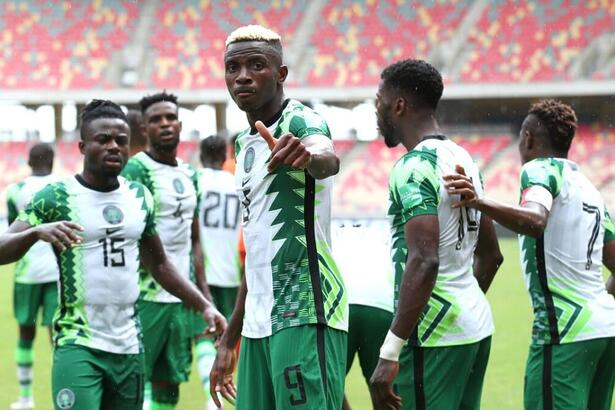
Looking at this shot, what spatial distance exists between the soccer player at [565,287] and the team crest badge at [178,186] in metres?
2.93

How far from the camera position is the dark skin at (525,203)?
3.69 m

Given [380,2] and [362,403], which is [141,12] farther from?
[362,403]

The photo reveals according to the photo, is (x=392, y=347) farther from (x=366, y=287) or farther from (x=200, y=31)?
(x=200, y=31)

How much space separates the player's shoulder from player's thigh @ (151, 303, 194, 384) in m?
3.51

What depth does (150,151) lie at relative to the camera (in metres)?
7.09

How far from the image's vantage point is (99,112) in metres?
5.16

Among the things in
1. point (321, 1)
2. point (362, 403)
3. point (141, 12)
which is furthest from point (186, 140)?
point (362, 403)

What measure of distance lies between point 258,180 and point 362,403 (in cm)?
449

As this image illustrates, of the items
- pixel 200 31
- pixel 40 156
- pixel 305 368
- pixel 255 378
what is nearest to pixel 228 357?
pixel 255 378

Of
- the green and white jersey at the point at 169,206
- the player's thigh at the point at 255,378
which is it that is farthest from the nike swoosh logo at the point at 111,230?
the green and white jersey at the point at 169,206

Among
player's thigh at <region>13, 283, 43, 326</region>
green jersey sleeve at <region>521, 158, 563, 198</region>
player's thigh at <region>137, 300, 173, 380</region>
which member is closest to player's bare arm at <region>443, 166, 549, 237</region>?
green jersey sleeve at <region>521, 158, 563, 198</region>

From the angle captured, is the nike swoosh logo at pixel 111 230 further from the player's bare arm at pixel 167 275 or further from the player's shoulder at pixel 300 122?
the player's shoulder at pixel 300 122

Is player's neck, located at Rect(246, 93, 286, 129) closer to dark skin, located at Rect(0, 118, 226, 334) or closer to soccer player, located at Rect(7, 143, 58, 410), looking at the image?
dark skin, located at Rect(0, 118, 226, 334)

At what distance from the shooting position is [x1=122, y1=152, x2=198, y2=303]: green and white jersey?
6906 millimetres
